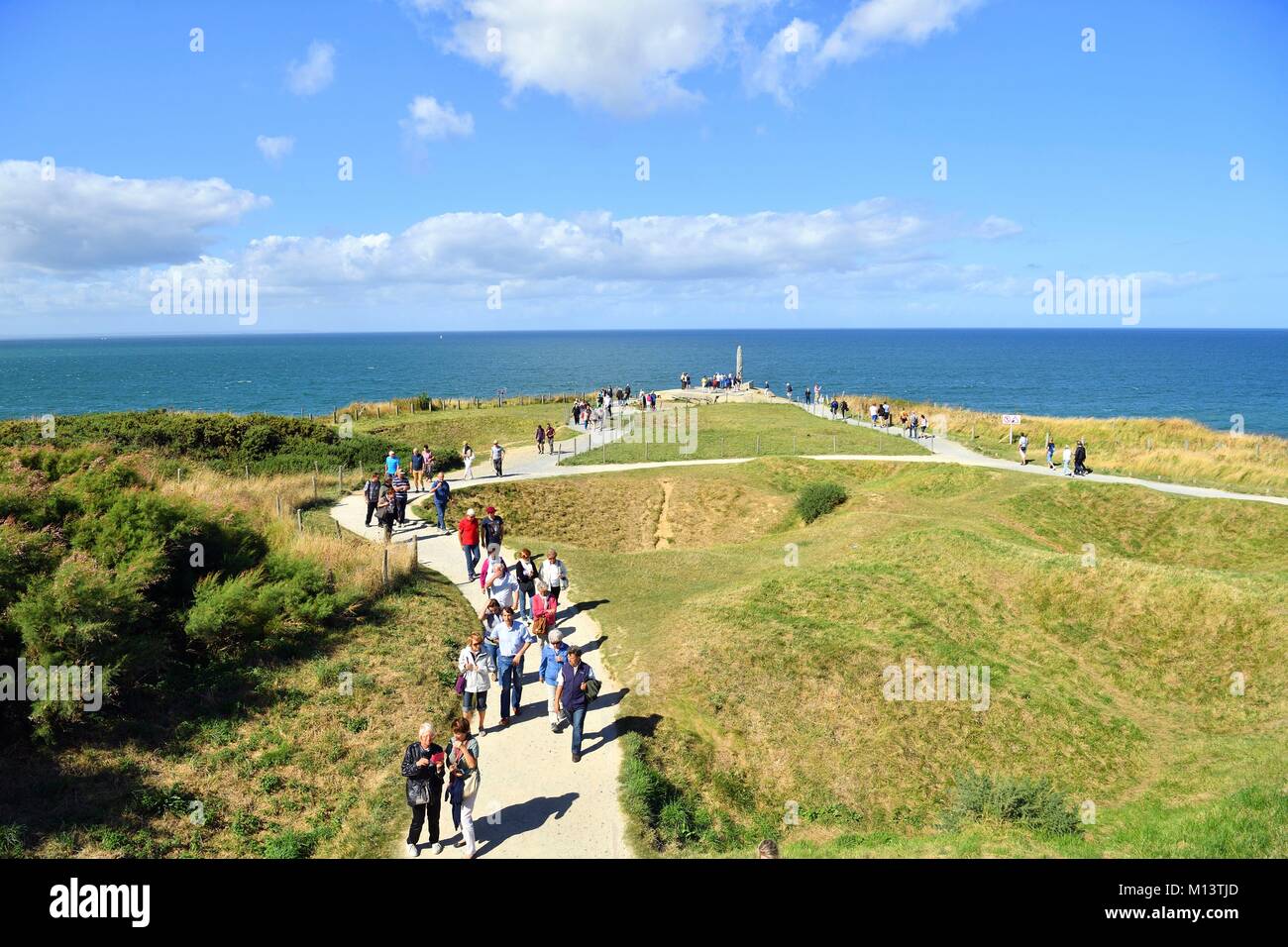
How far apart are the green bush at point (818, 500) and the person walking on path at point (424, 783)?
21.4 meters

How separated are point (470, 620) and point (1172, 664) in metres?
16.7

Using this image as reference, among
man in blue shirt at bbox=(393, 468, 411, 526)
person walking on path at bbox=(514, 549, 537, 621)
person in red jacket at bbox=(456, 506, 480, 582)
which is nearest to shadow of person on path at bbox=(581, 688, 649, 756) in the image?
person walking on path at bbox=(514, 549, 537, 621)

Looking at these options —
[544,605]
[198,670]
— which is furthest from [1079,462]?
[198,670]

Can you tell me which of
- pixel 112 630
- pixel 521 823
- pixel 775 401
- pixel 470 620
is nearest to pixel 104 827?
pixel 112 630

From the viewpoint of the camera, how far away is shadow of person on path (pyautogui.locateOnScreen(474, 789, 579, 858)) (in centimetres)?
952

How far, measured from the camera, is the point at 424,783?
8812 millimetres

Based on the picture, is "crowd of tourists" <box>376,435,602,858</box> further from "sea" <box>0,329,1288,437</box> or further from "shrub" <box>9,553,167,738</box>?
"sea" <box>0,329,1288,437</box>

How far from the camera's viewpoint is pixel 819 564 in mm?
21094

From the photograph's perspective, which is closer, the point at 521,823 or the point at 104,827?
the point at 104,827

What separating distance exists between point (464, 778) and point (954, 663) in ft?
39.3

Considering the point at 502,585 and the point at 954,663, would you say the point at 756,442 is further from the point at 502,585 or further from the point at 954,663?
the point at 502,585

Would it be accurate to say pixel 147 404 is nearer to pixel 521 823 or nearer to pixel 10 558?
pixel 10 558

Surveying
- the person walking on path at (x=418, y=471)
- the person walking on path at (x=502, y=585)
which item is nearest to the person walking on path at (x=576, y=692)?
the person walking on path at (x=502, y=585)

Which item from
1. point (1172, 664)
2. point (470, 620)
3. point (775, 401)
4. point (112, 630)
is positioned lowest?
point (1172, 664)
